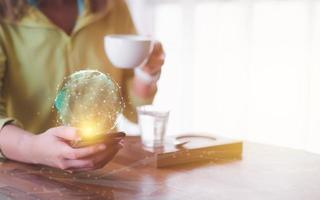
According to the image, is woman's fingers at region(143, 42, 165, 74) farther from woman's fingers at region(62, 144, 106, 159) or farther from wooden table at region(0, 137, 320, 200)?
woman's fingers at region(62, 144, 106, 159)

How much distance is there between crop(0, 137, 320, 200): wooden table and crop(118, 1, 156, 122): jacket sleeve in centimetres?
34

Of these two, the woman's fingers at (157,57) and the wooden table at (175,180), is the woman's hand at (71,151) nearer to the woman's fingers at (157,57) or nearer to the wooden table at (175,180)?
the wooden table at (175,180)

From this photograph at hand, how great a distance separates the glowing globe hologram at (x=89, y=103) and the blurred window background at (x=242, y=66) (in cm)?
128

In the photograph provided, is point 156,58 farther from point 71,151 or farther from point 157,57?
point 71,151

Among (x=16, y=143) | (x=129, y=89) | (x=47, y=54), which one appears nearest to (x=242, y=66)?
(x=129, y=89)

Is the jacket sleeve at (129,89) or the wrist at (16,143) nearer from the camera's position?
the wrist at (16,143)

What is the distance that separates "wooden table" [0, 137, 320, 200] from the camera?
3.03ft

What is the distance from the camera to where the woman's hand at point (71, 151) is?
3.25 feet

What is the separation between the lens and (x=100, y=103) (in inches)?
41.0

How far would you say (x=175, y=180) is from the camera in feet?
3.32

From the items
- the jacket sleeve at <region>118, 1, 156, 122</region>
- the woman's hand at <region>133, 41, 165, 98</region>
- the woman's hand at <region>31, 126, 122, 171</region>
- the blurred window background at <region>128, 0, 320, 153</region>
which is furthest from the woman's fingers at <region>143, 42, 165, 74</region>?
the blurred window background at <region>128, 0, 320, 153</region>

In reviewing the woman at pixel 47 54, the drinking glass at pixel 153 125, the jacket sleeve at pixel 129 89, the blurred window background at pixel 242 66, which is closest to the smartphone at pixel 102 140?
the drinking glass at pixel 153 125

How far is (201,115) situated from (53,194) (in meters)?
1.67

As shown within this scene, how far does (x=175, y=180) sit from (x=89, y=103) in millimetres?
219
